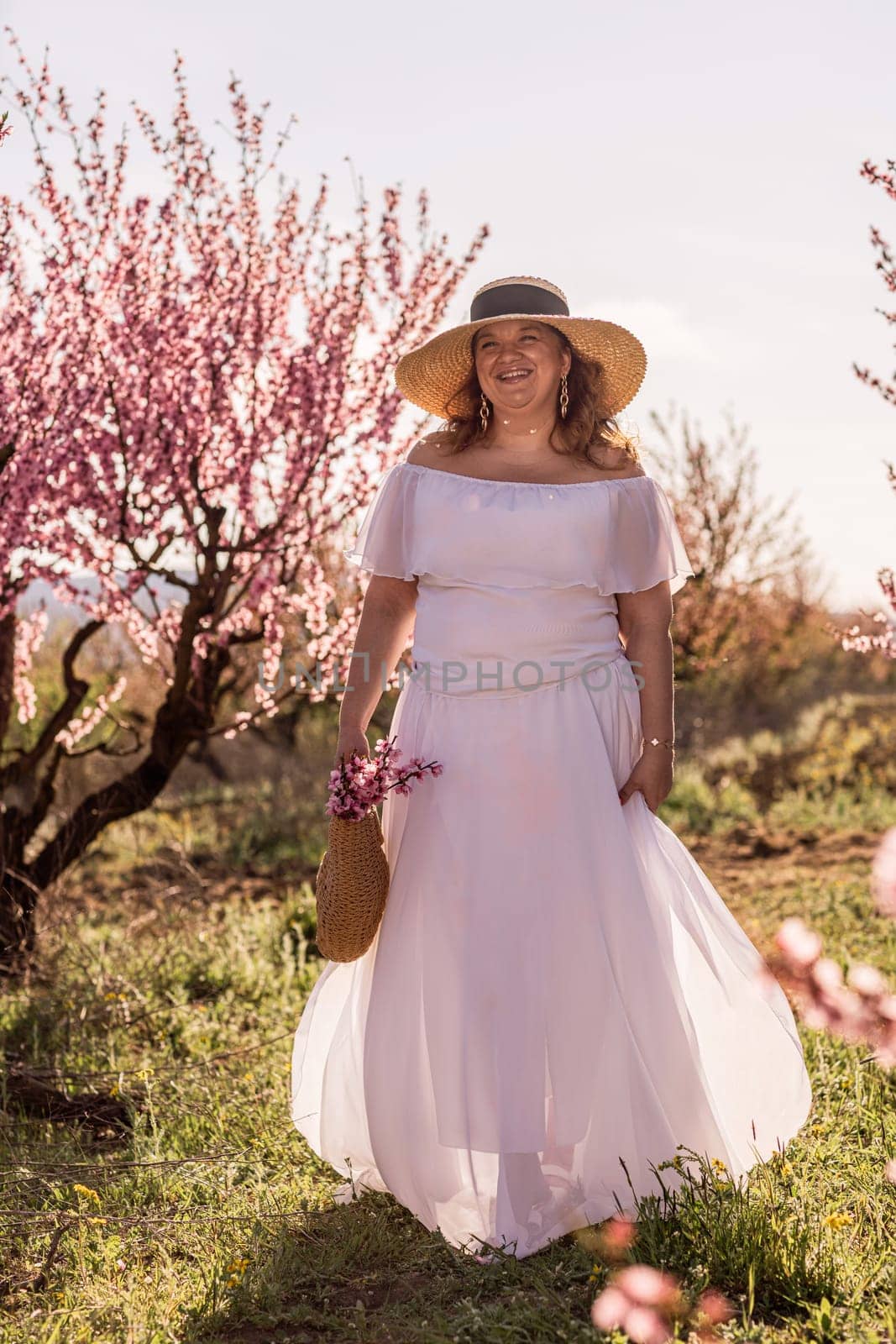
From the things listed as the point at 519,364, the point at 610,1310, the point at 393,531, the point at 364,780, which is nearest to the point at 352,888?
the point at 364,780

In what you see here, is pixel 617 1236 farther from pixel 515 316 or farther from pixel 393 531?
pixel 515 316

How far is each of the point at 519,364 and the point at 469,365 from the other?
32 centimetres

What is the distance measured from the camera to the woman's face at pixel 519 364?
2.96 meters

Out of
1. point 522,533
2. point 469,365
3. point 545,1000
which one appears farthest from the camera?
point 469,365

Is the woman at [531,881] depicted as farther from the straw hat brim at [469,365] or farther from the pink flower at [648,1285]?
the pink flower at [648,1285]

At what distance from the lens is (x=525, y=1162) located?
263 centimetres

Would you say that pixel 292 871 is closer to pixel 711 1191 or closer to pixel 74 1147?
pixel 74 1147

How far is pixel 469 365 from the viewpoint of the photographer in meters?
3.25

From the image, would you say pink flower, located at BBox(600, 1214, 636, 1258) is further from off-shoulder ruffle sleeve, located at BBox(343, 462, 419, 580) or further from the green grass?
off-shoulder ruffle sleeve, located at BBox(343, 462, 419, 580)

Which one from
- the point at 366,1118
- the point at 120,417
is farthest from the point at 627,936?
the point at 120,417

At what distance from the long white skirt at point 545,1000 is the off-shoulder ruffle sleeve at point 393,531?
313mm

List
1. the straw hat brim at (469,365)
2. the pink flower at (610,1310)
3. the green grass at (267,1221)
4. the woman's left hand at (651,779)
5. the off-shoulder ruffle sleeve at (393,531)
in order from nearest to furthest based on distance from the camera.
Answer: the pink flower at (610,1310) < the green grass at (267,1221) < the woman's left hand at (651,779) < the off-shoulder ruffle sleeve at (393,531) < the straw hat brim at (469,365)

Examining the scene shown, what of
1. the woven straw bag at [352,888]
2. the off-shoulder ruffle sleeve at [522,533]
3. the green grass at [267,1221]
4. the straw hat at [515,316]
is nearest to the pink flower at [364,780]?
the woven straw bag at [352,888]

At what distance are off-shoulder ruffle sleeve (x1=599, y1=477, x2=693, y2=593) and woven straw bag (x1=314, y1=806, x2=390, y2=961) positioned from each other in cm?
84
